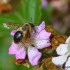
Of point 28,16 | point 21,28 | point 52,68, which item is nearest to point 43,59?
point 52,68

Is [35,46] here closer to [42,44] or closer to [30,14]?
[42,44]

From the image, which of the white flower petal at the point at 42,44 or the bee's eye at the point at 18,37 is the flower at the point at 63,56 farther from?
the bee's eye at the point at 18,37

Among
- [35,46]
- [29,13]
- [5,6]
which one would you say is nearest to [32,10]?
[29,13]

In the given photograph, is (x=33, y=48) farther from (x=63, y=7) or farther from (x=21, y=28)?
(x=63, y=7)

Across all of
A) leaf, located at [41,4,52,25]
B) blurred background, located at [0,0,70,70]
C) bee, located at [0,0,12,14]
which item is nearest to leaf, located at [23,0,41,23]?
blurred background, located at [0,0,70,70]

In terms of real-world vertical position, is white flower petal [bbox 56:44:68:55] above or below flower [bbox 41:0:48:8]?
below

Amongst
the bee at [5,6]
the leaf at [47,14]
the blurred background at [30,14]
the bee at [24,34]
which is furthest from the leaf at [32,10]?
the bee at [5,6]

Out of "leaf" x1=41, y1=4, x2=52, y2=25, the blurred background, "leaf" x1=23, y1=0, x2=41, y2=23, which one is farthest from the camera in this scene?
"leaf" x1=41, y1=4, x2=52, y2=25

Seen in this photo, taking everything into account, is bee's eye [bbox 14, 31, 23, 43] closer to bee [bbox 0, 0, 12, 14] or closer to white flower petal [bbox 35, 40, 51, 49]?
white flower petal [bbox 35, 40, 51, 49]
